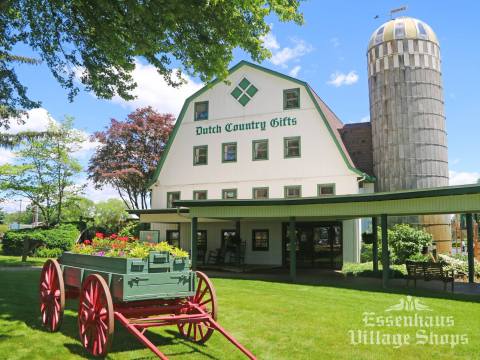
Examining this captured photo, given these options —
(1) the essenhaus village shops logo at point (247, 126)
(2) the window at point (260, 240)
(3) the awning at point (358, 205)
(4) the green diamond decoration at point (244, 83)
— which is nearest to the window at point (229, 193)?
(2) the window at point (260, 240)

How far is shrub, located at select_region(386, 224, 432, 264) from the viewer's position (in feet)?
70.9

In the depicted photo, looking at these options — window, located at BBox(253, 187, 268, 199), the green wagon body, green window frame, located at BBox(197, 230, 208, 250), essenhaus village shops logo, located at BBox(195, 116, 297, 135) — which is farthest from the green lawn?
green window frame, located at BBox(197, 230, 208, 250)

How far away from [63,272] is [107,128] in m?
29.9

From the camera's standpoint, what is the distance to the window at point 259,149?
23203 mm

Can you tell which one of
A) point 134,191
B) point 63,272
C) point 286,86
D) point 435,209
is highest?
point 286,86

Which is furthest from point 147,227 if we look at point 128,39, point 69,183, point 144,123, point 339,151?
point 128,39

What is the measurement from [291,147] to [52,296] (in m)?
16.7

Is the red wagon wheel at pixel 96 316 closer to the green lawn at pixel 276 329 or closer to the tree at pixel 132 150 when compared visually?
the green lawn at pixel 276 329

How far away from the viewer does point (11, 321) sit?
8133mm

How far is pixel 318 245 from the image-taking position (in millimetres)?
22656

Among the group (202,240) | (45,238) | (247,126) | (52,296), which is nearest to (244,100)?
(247,126)

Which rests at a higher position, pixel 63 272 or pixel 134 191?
pixel 134 191

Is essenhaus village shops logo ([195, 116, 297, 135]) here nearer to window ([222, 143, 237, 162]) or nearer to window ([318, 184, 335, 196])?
window ([222, 143, 237, 162])

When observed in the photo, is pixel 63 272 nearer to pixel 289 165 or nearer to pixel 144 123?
pixel 289 165
